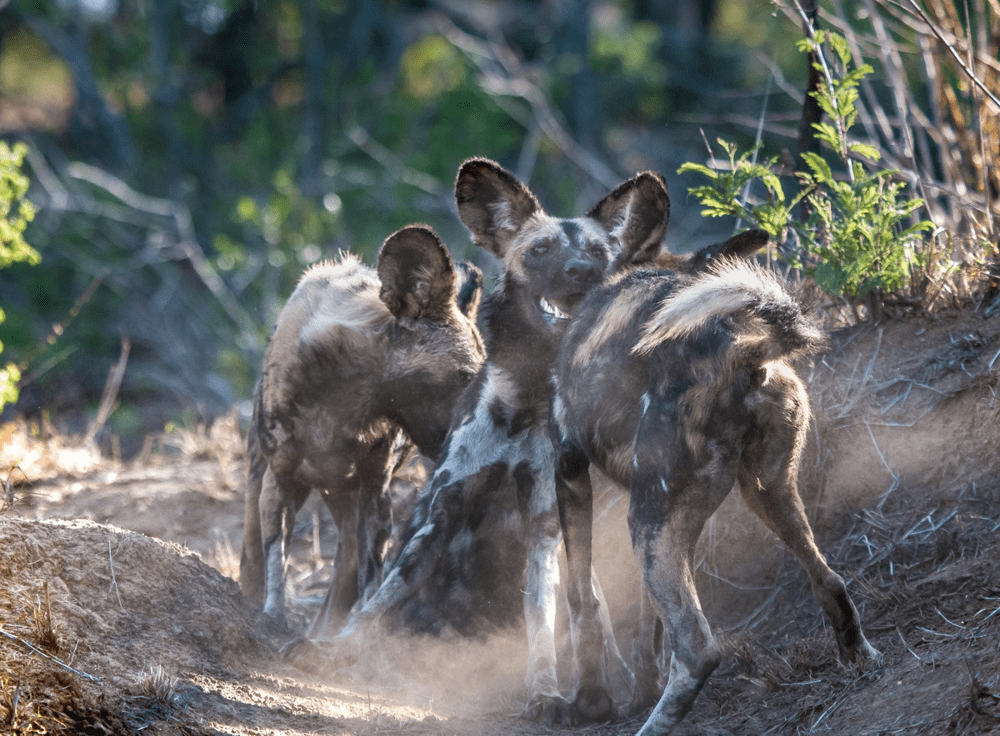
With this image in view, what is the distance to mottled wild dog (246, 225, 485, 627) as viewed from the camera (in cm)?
426

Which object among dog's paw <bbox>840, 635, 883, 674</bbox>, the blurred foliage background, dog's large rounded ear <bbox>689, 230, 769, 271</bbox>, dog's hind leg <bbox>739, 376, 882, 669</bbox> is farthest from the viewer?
the blurred foliage background

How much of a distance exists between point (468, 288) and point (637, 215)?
0.94 meters

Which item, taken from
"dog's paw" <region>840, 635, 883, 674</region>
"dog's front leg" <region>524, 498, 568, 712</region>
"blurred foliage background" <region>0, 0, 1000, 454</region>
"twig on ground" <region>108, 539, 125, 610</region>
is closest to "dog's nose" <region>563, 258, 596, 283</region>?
"dog's front leg" <region>524, 498, 568, 712</region>

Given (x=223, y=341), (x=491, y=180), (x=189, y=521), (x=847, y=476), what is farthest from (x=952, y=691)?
(x=223, y=341)

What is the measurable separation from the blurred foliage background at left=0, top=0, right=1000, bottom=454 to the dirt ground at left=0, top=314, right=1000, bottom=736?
6.24 metres

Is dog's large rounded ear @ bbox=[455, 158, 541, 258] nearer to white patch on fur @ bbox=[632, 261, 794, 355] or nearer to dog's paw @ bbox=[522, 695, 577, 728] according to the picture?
white patch on fur @ bbox=[632, 261, 794, 355]

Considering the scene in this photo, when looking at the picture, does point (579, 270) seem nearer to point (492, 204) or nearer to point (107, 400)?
point (492, 204)

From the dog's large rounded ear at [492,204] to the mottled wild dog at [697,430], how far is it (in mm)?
1251

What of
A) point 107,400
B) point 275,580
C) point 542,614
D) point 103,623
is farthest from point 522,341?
point 107,400

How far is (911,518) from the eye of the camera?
12.1 feet

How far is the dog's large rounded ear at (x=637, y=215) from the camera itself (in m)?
4.12

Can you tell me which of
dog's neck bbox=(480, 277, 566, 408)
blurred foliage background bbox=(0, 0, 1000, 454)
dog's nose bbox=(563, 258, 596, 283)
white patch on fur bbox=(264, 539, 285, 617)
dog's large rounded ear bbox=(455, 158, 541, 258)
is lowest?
white patch on fur bbox=(264, 539, 285, 617)

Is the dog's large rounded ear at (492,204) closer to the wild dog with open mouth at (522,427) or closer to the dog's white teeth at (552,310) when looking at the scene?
the wild dog with open mouth at (522,427)

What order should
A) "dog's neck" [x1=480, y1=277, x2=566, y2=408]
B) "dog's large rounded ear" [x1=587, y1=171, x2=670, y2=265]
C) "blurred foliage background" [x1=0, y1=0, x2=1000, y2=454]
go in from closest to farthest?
"dog's neck" [x1=480, y1=277, x2=566, y2=408] < "dog's large rounded ear" [x1=587, y1=171, x2=670, y2=265] < "blurred foliage background" [x1=0, y1=0, x2=1000, y2=454]
